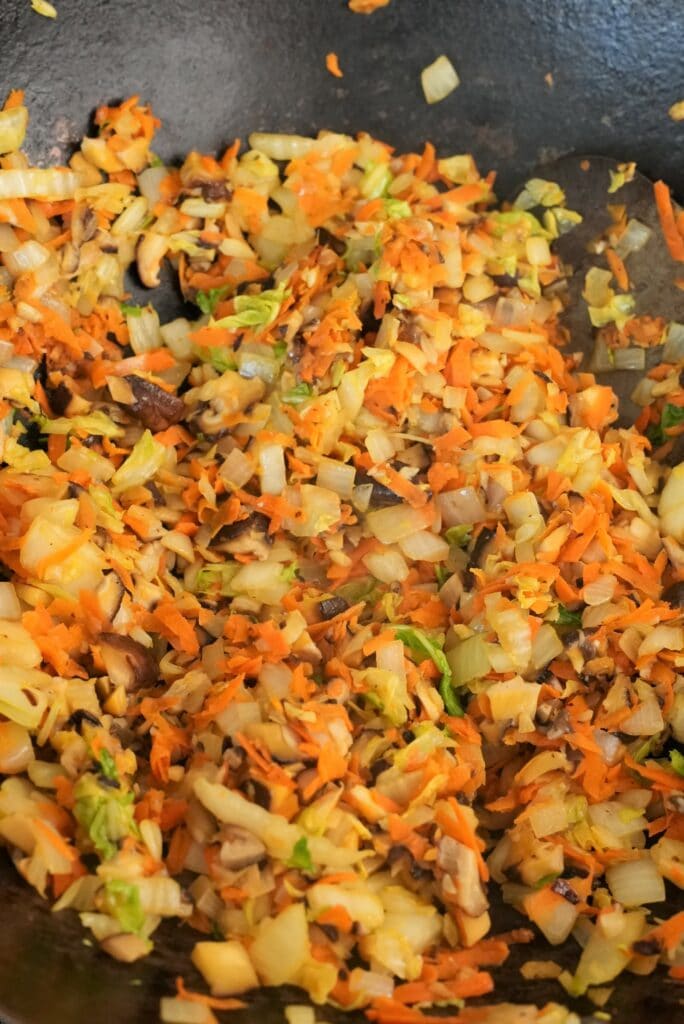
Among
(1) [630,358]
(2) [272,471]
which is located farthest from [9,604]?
(1) [630,358]

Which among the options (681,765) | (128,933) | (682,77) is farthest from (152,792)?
(682,77)

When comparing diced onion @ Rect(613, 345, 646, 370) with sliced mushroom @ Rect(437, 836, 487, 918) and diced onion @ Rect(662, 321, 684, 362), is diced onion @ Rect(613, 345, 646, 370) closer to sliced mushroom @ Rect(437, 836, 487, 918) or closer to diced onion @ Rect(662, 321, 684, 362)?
diced onion @ Rect(662, 321, 684, 362)

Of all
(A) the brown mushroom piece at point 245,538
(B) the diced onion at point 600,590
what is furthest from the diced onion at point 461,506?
(A) the brown mushroom piece at point 245,538

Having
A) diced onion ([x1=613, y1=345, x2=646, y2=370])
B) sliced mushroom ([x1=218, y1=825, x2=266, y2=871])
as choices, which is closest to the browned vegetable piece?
diced onion ([x1=613, y1=345, x2=646, y2=370])

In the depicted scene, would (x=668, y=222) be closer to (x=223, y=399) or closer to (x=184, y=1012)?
(x=223, y=399)

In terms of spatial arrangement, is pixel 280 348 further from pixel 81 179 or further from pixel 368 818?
pixel 368 818

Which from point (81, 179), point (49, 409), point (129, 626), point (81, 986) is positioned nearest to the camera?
point (81, 986)
